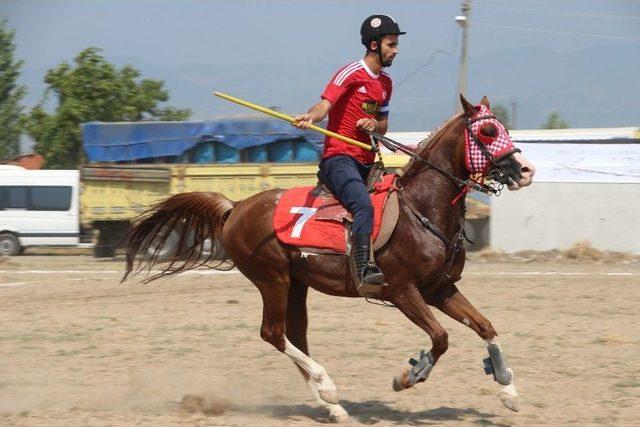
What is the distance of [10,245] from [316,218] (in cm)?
1766

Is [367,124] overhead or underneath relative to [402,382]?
overhead

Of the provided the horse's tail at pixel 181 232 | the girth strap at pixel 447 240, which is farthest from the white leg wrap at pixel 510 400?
the horse's tail at pixel 181 232

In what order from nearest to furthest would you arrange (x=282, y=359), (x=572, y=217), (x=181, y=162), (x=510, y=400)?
(x=510, y=400) < (x=282, y=359) < (x=572, y=217) < (x=181, y=162)

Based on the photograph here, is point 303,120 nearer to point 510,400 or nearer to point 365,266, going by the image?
point 365,266

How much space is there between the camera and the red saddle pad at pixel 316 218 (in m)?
7.16

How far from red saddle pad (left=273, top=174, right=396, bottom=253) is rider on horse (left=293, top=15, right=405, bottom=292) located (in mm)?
105

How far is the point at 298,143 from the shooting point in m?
21.8

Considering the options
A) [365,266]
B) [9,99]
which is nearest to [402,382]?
[365,266]

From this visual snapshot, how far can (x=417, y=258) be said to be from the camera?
6.87 m

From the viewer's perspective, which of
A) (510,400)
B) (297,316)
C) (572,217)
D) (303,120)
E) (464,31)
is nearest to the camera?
(510,400)

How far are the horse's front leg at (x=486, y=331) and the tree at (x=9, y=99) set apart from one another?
34.9 meters

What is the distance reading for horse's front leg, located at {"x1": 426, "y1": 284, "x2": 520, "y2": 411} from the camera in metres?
6.73

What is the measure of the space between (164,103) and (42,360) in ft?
95.0

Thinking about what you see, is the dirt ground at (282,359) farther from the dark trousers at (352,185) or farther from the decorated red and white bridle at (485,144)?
the decorated red and white bridle at (485,144)
